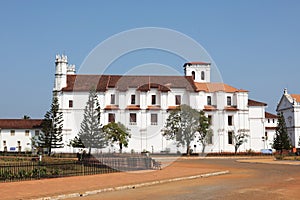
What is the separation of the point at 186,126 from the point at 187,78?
18.3m

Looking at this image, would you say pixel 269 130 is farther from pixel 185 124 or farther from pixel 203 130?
pixel 185 124

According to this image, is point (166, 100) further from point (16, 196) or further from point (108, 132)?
point (16, 196)

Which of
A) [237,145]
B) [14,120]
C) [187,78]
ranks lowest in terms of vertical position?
[237,145]

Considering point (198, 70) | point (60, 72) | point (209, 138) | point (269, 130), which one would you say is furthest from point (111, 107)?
point (269, 130)

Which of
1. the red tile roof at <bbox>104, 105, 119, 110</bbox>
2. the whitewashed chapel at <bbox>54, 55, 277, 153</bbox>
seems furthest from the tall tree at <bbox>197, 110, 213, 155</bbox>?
the red tile roof at <bbox>104, 105, 119, 110</bbox>

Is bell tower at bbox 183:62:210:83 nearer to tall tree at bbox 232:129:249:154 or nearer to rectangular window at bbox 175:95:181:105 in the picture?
rectangular window at bbox 175:95:181:105

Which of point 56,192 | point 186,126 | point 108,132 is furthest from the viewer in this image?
point 186,126

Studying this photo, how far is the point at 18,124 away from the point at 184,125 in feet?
104

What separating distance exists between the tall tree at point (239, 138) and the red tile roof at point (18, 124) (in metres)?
36.3

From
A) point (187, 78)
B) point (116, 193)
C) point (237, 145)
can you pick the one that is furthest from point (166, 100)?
point (116, 193)

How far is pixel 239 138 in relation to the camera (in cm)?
7256

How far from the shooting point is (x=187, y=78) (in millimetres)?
81000

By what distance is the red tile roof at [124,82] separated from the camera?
75.9 metres

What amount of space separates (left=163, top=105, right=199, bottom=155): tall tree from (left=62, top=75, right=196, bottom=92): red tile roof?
484 inches
